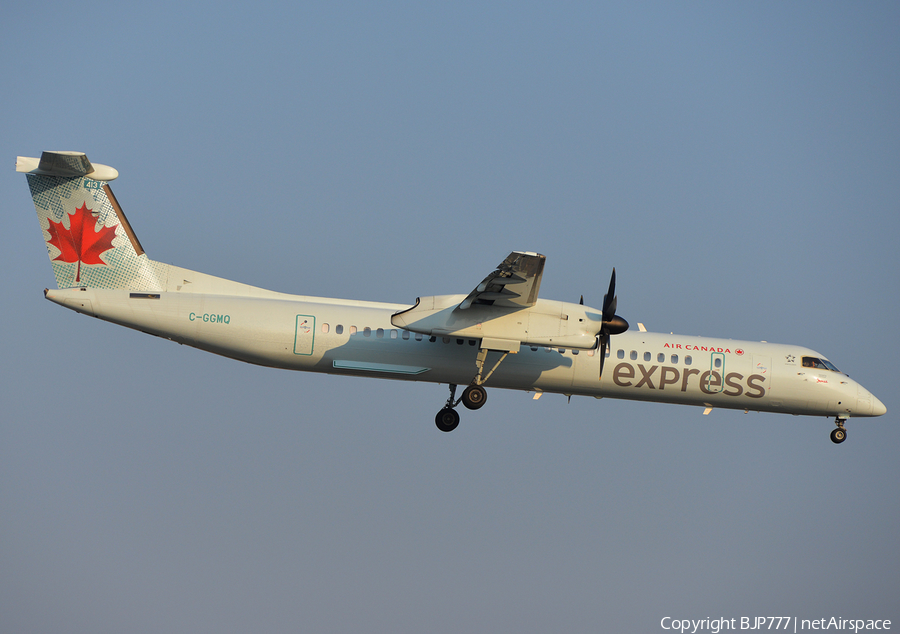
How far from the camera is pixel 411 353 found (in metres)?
22.9

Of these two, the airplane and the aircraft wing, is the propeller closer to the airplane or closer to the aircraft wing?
the airplane

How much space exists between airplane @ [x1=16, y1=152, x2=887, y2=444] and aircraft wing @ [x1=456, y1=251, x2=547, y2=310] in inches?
1.7

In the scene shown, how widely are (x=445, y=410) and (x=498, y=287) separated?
476cm

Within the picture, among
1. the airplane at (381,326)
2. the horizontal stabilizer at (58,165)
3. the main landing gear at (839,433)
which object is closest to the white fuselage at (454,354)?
the airplane at (381,326)

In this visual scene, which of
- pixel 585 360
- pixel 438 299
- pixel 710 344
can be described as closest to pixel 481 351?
pixel 438 299

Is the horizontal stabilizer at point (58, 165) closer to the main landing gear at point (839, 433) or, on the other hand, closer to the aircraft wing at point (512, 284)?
the aircraft wing at point (512, 284)

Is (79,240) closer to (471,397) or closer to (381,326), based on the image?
(381,326)

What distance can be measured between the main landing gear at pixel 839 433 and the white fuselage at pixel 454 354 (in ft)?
1.01

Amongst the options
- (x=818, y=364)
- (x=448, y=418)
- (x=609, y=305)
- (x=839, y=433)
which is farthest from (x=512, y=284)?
Answer: (x=839, y=433)

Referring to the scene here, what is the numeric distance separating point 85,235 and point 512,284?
1137 centimetres

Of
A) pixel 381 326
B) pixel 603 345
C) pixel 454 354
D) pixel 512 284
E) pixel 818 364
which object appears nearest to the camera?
pixel 512 284

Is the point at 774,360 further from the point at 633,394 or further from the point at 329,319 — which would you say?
the point at 329,319

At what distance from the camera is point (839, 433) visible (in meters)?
25.7

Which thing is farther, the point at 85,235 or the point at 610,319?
the point at 85,235
